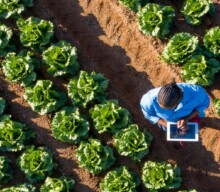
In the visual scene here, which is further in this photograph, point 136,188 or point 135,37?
point 135,37

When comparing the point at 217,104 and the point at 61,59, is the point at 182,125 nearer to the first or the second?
the point at 217,104

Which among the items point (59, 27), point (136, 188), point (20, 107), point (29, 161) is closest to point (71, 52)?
point (59, 27)

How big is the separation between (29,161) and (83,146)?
179 centimetres

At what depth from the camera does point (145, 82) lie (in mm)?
15406

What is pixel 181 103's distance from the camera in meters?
11.8

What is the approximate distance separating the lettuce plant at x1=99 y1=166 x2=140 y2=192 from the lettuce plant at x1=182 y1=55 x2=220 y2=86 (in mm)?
3588

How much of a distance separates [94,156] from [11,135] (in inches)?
109

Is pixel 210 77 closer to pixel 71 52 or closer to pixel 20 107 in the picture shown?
pixel 71 52

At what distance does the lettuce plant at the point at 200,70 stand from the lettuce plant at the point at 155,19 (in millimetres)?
1402

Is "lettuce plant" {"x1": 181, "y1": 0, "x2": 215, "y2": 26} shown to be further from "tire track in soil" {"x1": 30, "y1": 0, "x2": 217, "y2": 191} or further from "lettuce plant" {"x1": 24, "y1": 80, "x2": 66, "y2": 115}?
"lettuce plant" {"x1": 24, "y1": 80, "x2": 66, "y2": 115}

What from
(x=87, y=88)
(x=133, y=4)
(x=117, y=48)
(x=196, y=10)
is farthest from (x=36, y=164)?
(x=196, y=10)

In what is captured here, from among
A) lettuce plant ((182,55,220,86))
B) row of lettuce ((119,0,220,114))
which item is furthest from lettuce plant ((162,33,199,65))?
lettuce plant ((182,55,220,86))

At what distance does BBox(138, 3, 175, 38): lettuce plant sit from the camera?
49.7ft

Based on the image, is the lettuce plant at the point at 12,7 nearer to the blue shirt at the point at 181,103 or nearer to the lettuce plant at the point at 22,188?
the lettuce plant at the point at 22,188
